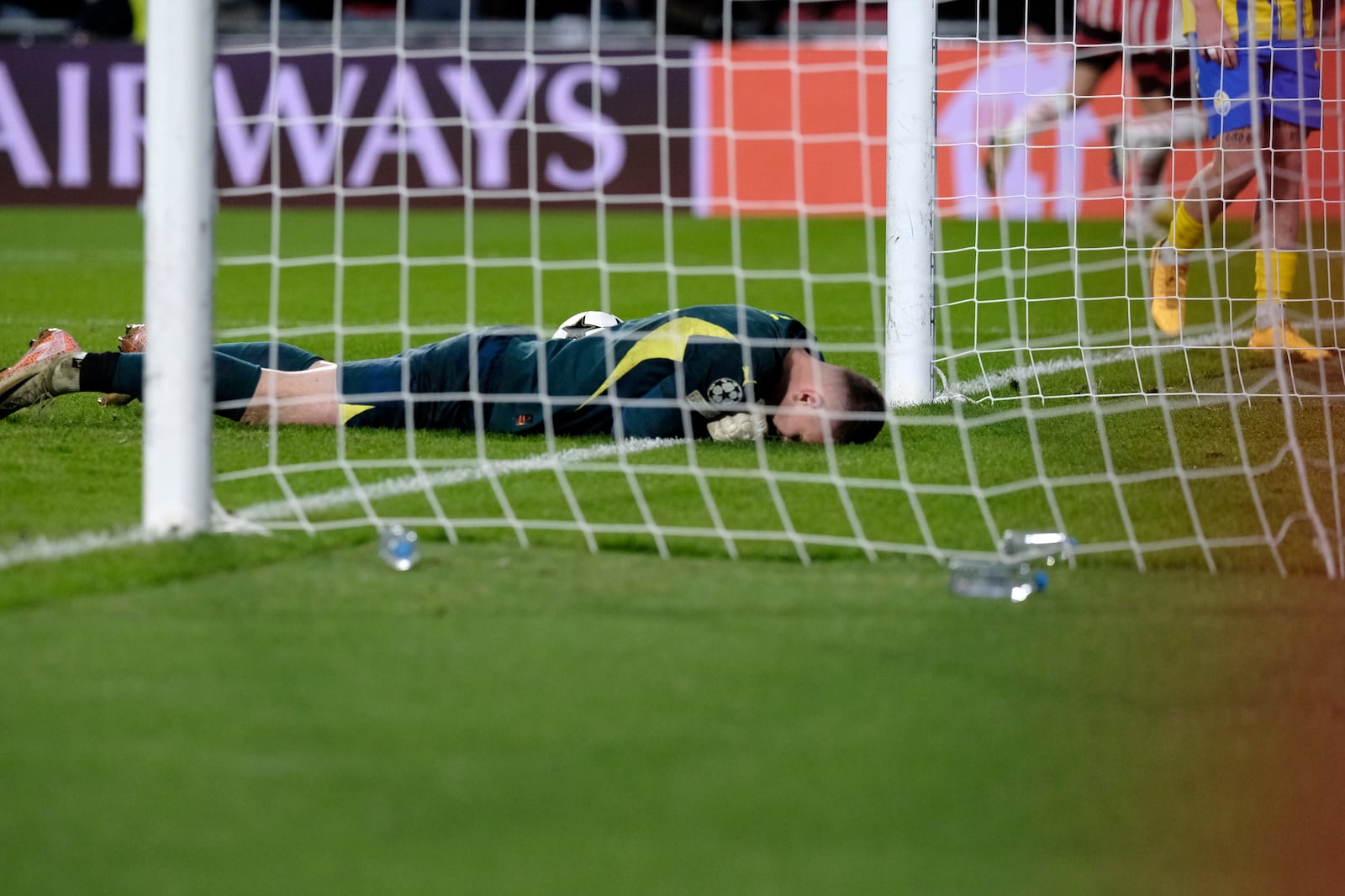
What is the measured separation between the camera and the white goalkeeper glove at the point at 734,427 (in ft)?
13.6

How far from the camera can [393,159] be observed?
1336cm

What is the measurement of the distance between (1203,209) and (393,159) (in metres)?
9.03

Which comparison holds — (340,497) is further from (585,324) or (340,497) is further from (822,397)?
(822,397)

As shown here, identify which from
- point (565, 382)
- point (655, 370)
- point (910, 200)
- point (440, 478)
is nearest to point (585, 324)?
point (565, 382)

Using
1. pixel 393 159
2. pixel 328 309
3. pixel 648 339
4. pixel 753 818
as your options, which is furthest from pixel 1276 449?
pixel 393 159

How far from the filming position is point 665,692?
2406mm

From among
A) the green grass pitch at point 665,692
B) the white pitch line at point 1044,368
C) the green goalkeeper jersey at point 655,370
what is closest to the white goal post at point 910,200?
the white pitch line at point 1044,368

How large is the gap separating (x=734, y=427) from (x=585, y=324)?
23.2 inches

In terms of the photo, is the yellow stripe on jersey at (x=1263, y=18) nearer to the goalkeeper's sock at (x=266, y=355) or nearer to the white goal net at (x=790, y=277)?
the white goal net at (x=790, y=277)

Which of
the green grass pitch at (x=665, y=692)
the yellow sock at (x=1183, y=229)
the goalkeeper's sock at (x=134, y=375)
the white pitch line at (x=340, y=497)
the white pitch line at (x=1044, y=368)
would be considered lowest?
A: the green grass pitch at (x=665, y=692)

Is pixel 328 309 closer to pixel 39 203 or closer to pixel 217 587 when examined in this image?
pixel 217 587

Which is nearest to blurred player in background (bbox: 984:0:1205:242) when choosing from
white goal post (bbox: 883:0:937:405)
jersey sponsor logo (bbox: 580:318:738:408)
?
white goal post (bbox: 883:0:937:405)

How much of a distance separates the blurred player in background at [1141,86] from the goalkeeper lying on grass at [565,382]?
2.55m

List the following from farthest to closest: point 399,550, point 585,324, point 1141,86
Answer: point 1141,86
point 585,324
point 399,550
